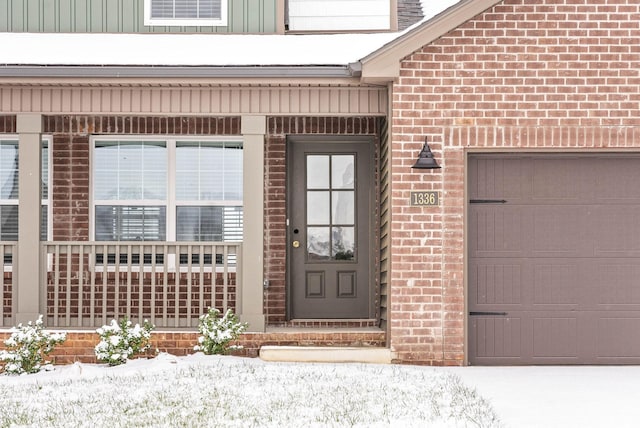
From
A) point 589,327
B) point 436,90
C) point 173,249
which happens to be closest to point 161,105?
point 173,249

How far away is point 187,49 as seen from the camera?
10.8m

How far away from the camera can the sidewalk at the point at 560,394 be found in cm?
726

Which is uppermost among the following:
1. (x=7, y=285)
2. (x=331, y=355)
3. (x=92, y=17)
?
(x=92, y=17)

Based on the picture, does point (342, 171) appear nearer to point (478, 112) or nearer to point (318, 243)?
point (318, 243)

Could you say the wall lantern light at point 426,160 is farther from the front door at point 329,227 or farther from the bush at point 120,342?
the bush at point 120,342

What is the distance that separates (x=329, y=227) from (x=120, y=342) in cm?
321

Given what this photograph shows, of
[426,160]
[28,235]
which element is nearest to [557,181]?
[426,160]

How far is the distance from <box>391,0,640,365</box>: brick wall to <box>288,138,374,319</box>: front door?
1.76 meters

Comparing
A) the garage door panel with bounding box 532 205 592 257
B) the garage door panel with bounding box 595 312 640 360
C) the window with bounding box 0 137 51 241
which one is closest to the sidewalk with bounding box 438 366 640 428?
the garage door panel with bounding box 595 312 640 360

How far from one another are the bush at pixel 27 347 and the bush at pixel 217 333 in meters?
1.44

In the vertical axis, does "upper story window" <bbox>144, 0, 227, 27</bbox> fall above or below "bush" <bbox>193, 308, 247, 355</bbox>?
above

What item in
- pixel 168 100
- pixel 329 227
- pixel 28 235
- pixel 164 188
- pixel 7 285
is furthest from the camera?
pixel 329 227

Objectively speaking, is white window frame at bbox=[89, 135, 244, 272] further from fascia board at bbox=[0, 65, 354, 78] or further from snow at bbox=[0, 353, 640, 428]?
snow at bbox=[0, 353, 640, 428]

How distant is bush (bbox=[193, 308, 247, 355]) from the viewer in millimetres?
9734
